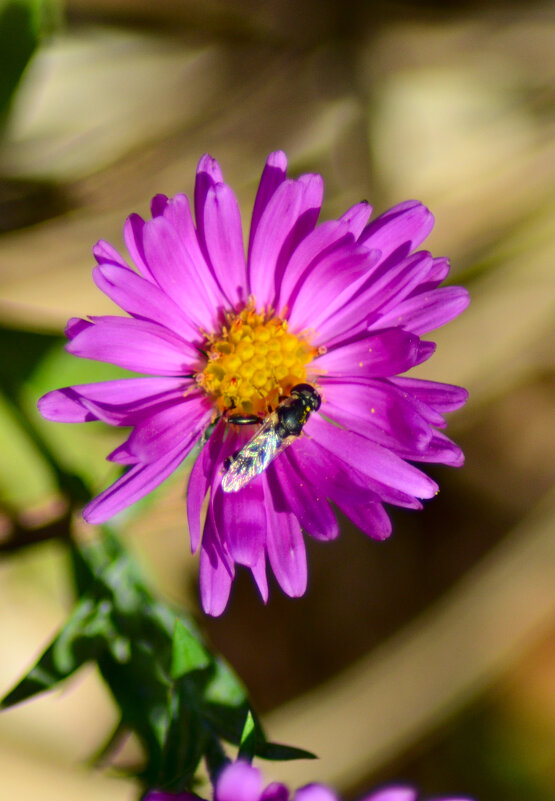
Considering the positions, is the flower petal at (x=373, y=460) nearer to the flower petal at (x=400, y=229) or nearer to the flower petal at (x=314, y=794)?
the flower petal at (x=400, y=229)

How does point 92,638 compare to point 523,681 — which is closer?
point 92,638

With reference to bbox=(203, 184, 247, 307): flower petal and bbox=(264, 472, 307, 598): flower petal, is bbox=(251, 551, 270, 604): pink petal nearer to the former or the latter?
bbox=(264, 472, 307, 598): flower petal

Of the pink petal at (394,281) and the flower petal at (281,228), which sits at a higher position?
the flower petal at (281,228)

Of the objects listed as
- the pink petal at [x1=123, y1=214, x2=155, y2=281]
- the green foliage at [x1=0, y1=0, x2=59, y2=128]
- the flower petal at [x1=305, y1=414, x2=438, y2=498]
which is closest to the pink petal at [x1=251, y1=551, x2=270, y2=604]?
the flower petal at [x1=305, y1=414, x2=438, y2=498]

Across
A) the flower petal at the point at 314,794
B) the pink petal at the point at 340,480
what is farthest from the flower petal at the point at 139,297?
the flower petal at the point at 314,794

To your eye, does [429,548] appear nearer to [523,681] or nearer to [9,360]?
[523,681]

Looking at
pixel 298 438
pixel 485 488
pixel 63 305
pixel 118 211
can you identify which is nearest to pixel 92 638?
pixel 298 438

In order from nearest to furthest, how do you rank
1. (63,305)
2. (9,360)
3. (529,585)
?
(9,360) → (63,305) → (529,585)
